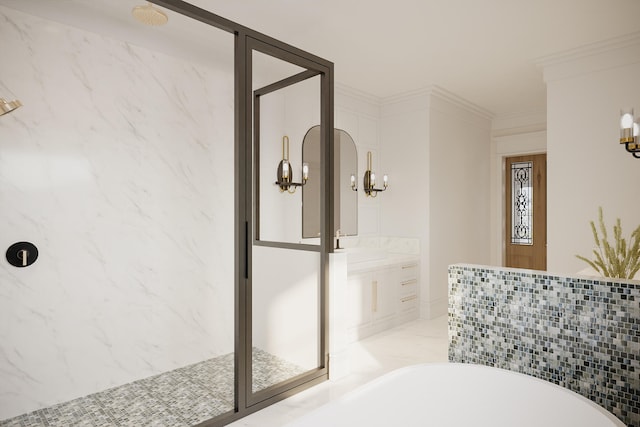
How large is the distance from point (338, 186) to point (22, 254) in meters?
2.92

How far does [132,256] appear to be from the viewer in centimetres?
302

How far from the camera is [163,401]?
2672mm

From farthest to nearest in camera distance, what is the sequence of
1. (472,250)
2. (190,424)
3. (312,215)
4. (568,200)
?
(472,250) < (312,215) < (568,200) < (190,424)

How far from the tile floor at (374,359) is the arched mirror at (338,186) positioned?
1.18m

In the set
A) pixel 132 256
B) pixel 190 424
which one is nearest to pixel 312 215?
pixel 132 256

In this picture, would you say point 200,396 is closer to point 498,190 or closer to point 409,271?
point 409,271

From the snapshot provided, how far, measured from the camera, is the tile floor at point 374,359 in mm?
2469

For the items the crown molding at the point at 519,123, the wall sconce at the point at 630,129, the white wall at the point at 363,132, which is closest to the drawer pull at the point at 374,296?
the white wall at the point at 363,132

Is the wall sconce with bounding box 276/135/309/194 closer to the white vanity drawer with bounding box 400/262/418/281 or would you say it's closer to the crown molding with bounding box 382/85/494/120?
the white vanity drawer with bounding box 400/262/418/281

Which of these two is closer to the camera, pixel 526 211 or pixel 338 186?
pixel 338 186

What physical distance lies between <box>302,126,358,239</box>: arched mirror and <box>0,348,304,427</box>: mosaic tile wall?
1.46 m

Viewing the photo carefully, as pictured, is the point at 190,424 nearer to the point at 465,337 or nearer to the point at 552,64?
the point at 465,337

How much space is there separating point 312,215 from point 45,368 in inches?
98.2

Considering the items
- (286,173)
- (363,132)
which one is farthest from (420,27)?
(363,132)
